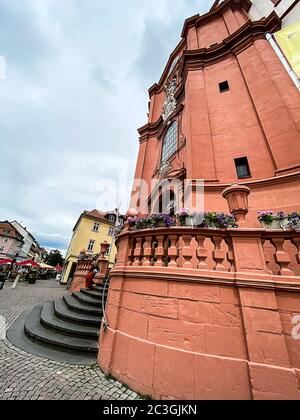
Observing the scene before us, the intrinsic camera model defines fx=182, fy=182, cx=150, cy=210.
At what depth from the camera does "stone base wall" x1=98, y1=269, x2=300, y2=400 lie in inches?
103

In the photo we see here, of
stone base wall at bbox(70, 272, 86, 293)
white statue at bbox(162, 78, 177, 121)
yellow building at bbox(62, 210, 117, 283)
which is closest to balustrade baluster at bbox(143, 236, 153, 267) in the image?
stone base wall at bbox(70, 272, 86, 293)

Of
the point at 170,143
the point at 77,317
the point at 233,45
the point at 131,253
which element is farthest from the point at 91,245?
the point at 233,45

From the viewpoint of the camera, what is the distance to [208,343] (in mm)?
2934

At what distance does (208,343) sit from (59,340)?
403 cm

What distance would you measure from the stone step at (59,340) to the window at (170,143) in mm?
10923

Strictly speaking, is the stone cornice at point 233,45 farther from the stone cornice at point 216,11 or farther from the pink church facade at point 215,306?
the pink church facade at point 215,306

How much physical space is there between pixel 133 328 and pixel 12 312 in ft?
24.1

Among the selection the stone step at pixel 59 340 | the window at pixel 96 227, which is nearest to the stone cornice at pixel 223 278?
the stone step at pixel 59 340

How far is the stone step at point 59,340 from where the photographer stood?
4.53 m

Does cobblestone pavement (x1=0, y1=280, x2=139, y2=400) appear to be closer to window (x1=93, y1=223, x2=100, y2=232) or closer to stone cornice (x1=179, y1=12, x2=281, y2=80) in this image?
stone cornice (x1=179, y1=12, x2=281, y2=80)

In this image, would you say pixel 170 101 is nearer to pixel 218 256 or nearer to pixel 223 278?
pixel 218 256

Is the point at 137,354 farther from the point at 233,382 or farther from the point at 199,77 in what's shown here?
the point at 199,77

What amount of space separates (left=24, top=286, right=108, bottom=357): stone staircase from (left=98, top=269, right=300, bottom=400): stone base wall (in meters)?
1.39
